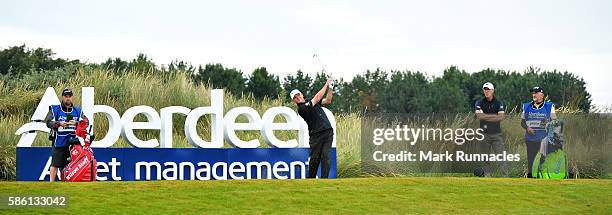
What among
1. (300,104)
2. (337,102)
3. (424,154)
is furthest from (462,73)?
(300,104)

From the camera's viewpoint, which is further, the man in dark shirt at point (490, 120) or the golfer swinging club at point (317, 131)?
the man in dark shirt at point (490, 120)

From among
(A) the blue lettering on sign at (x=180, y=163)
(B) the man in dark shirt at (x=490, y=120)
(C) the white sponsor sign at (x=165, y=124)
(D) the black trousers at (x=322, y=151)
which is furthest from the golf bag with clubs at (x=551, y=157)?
(A) the blue lettering on sign at (x=180, y=163)

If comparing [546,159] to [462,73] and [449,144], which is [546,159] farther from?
Answer: [462,73]

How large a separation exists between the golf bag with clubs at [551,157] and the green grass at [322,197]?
4.28 metres

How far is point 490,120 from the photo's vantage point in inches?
851

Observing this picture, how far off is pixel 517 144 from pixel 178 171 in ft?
23.5

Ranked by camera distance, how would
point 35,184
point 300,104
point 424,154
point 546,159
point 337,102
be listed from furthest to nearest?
point 337,102
point 424,154
point 546,159
point 300,104
point 35,184

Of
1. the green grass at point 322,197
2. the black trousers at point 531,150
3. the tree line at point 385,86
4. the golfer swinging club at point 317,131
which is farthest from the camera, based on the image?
the tree line at point 385,86

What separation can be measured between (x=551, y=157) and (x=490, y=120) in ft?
4.37

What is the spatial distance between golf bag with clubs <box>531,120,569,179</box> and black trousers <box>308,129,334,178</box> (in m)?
4.73

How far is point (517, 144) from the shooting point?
2398 cm

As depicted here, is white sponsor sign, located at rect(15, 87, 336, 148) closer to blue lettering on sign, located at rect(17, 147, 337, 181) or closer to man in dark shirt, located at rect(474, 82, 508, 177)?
blue lettering on sign, located at rect(17, 147, 337, 181)

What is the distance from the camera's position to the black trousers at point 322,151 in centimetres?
1883

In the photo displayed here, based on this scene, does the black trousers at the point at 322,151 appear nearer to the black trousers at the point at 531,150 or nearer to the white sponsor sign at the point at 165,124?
the white sponsor sign at the point at 165,124
